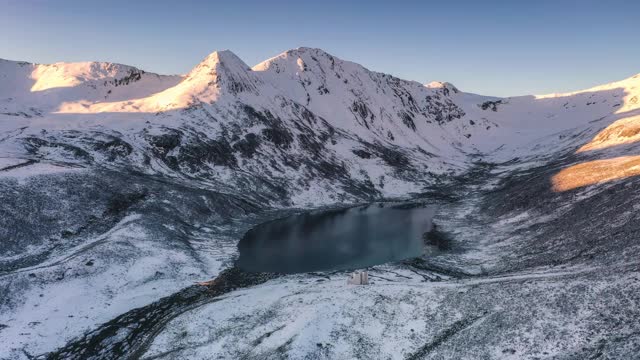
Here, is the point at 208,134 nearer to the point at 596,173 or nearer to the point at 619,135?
the point at 596,173

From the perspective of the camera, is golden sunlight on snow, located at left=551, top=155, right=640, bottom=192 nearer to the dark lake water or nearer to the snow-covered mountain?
the dark lake water

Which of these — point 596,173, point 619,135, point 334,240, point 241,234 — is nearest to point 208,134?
point 241,234

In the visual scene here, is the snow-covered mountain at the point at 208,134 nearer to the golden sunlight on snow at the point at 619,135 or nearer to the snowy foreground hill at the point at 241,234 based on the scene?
the snowy foreground hill at the point at 241,234

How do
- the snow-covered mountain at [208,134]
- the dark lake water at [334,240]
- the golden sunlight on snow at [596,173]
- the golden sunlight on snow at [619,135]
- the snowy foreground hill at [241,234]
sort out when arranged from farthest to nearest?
the golden sunlight on snow at [619,135] → the snow-covered mountain at [208,134] → the golden sunlight on snow at [596,173] → the dark lake water at [334,240] → the snowy foreground hill at [241,234]

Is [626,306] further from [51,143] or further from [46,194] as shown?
[51,143]

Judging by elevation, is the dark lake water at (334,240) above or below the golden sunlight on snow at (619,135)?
below

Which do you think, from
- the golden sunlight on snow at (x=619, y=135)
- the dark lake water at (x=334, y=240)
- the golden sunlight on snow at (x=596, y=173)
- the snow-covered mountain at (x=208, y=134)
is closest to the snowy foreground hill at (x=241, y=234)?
the golden sunlight on snow at (x=596, y=173)
